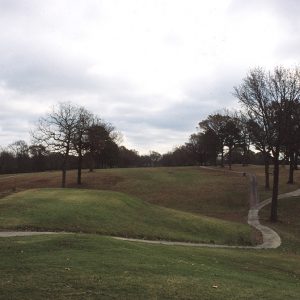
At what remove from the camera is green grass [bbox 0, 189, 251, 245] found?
84.5 feet

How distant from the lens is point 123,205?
33.8 metres

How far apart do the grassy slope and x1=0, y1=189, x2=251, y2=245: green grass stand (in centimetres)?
1089

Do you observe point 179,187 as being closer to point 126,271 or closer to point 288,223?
point 288,223

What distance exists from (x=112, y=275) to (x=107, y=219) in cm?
1780

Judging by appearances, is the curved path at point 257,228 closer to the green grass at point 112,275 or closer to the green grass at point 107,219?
the green grass at point 107,219

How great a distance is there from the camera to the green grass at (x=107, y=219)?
1014 inches

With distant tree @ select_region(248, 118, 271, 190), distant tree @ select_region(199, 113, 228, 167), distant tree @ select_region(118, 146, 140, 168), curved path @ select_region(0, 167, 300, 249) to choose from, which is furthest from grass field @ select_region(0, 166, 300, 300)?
distant tree @ select_region(118, 146, 140, 168)

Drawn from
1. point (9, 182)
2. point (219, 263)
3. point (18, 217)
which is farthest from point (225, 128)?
point (219, 263)

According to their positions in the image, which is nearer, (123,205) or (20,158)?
(123,205)

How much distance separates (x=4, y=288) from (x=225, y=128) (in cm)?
8516

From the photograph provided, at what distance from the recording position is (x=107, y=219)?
28109mm

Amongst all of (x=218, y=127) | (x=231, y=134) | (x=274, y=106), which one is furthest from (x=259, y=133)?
(x=218, y=127)

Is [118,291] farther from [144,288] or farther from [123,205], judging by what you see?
[123,205]

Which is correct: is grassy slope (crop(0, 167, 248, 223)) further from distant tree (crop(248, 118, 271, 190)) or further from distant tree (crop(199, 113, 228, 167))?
distant tree (crop(199, 113, 228, 167))
